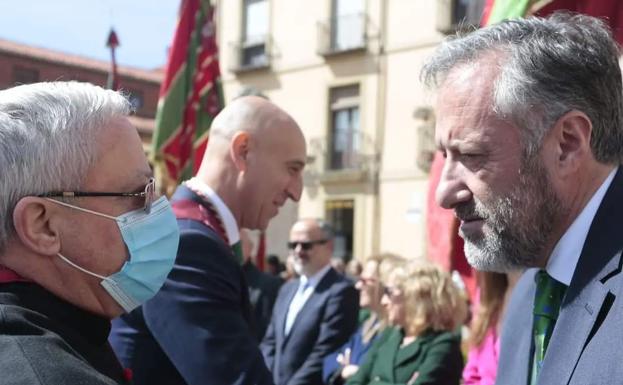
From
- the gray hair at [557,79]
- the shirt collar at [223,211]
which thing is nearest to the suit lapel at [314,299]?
the shirt collar at [223,211]

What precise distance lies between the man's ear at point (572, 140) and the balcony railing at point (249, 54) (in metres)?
20.0

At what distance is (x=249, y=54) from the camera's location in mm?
22406

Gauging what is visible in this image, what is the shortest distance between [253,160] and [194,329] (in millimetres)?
791

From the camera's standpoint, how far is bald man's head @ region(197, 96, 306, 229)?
119 inches

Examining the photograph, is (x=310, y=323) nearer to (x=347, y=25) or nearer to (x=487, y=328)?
(x=487, y=328)

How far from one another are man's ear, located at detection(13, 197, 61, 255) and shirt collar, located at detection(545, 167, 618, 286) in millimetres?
1172

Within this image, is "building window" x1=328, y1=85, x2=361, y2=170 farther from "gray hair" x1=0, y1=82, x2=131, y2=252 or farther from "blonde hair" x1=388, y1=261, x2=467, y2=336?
"gray hair" x1=0, y1=82, x2=131, y2=252

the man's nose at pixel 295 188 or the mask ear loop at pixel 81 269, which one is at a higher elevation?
the man's nose at pixel 295 188

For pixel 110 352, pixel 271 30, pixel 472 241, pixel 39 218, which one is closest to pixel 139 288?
pixel 110 352

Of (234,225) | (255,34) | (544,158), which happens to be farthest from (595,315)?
(255,34)

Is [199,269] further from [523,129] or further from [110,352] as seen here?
[523,129]

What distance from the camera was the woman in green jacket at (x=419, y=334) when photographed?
411 cm

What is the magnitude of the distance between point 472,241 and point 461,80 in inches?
16.3

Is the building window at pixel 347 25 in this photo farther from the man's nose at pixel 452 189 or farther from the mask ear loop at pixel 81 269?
the mask ear loop at pixel 81 269
